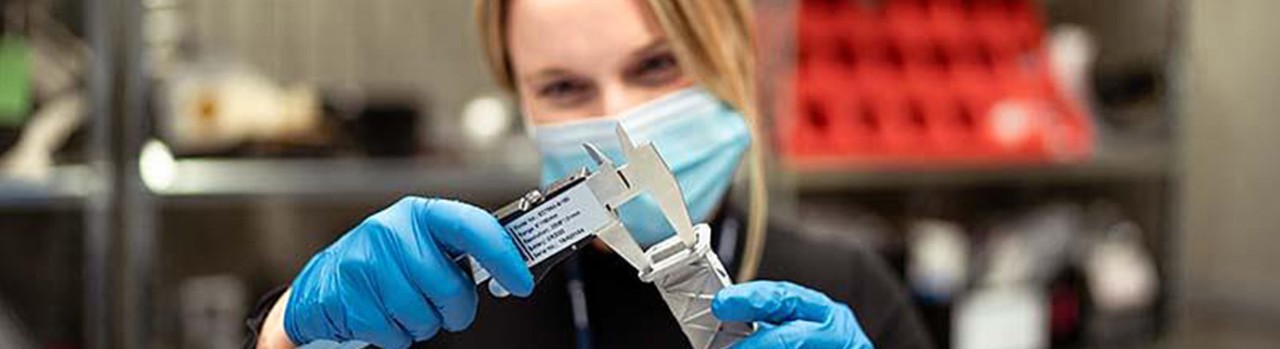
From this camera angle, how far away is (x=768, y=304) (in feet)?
2.15

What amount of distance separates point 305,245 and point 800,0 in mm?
754

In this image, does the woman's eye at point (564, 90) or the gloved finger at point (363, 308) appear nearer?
the gloved finger at point (363, 308)

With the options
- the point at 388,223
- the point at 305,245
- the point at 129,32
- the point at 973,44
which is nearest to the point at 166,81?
the point at 129,32

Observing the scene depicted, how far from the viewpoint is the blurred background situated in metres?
1.48

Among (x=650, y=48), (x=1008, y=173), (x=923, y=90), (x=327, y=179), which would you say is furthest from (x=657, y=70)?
(x=1008, y=173)

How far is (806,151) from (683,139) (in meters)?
0.88

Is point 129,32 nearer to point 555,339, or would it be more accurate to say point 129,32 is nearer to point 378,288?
point 555,339

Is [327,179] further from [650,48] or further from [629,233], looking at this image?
[629,233]

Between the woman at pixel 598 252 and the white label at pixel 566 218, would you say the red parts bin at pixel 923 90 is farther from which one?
the white label at pixel 566 218

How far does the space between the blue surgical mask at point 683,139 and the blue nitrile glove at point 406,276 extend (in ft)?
0.57

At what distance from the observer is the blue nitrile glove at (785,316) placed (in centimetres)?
64

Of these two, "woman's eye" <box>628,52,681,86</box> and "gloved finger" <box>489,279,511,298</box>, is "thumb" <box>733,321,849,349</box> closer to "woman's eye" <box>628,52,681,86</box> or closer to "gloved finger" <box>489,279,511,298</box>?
"gloved finger" <box>489,279,511,298</box>

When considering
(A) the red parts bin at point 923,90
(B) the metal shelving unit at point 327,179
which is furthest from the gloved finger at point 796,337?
(A) the red parts bin at point 923,90

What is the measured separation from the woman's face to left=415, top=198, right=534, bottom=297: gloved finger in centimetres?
22
